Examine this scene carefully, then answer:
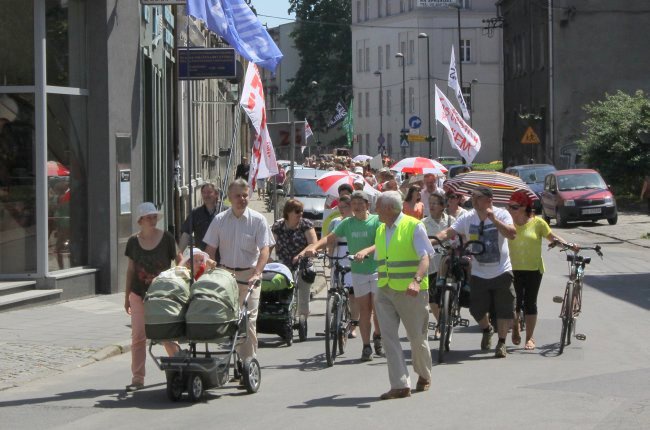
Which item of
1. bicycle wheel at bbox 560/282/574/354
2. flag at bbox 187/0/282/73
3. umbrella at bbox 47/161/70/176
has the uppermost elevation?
flag at bbox 187/0/282/73

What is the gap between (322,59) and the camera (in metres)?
102

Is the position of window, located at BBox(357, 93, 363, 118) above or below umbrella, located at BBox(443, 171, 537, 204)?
above

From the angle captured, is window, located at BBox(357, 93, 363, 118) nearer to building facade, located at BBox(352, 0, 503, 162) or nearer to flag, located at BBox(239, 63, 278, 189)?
building facade, located at BBox(352, 0, 503, 162)

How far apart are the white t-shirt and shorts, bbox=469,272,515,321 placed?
6 centimetres

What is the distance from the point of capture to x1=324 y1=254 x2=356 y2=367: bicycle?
39.7 ft

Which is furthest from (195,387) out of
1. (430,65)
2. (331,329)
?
(430,65)

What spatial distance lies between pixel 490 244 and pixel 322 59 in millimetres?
90827

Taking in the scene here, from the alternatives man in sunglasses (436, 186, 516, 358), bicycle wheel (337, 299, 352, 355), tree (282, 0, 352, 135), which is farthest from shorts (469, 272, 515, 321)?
tree (282, 0, 352, 135)

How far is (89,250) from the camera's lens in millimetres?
17953

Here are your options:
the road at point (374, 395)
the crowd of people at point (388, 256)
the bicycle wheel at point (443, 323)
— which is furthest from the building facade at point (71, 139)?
the bicycle wheel at point (443, 323)

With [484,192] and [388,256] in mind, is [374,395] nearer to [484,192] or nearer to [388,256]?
[388,256]

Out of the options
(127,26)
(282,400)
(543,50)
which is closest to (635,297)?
(127,26)

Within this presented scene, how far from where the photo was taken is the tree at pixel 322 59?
330 ft

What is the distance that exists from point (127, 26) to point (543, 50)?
131 feet
